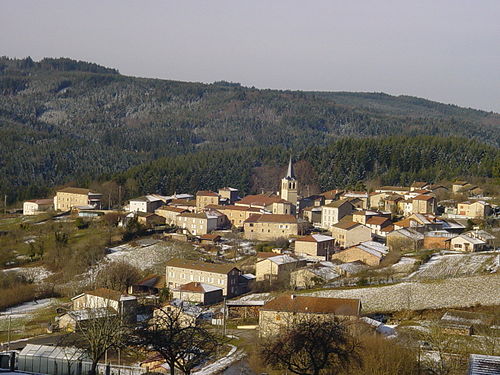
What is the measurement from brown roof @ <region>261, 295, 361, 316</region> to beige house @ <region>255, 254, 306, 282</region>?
9.55 meters

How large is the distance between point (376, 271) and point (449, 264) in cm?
367

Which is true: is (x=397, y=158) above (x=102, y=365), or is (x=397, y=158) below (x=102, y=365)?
above

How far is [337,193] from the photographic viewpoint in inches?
2502

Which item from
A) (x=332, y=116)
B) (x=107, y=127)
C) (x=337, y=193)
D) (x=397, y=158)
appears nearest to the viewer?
(x=337, y=193)

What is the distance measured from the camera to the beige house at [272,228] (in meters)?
51.8

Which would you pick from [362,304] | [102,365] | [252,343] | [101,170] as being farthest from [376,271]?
[101,170]

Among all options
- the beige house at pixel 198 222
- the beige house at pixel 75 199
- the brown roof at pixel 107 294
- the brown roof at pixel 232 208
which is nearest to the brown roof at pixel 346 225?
the brown roof at pixel 232 208

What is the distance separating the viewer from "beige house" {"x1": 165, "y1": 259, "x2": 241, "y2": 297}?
3934 cm

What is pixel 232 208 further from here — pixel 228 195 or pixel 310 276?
pixel 310 276

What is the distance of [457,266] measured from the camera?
38.9m

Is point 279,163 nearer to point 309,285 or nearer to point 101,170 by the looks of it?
point 101,170

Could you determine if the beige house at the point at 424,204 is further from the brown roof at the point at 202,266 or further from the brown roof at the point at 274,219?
the brown roof at the point at 202,266

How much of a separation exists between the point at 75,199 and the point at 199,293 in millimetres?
30173

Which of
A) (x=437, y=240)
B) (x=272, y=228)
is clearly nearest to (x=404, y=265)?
(x=437, y=240)
